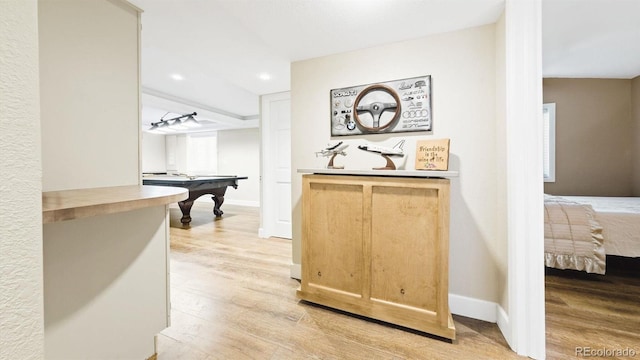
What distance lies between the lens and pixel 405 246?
1.60 metres

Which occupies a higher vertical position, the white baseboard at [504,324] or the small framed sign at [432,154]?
the small framed sign at [432,154]

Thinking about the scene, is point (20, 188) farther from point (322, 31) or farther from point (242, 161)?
point (242, 161)

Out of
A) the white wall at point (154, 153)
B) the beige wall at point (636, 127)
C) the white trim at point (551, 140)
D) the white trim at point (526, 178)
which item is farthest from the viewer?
the white wall at point (154, 153)

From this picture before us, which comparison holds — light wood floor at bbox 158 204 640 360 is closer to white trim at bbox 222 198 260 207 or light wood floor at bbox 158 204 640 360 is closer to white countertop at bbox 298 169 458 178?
white countertop at bbox 298 169 458 178

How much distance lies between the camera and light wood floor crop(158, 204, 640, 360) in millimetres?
1423

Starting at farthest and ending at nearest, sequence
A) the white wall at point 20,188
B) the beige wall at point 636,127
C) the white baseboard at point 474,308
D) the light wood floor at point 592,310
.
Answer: the beige wall at point 636,127 < the white baseboard at point 474,308 < the light wood floor at point 592,310 < the white wall at point 20,188

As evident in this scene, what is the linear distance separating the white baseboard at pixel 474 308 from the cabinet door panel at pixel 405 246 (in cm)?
44

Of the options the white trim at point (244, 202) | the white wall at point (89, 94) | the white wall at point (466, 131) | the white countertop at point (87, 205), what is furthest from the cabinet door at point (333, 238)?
the white trim at point (244, 202)

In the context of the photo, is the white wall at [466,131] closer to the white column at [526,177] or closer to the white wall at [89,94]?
the white column at [526,177]

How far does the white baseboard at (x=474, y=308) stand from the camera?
172 centimetres

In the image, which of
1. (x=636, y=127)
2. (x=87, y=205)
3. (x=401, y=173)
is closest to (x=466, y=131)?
(x=401, y=173)

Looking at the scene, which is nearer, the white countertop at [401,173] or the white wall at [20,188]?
the white wall at [20,188]

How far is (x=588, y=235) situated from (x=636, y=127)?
234cm

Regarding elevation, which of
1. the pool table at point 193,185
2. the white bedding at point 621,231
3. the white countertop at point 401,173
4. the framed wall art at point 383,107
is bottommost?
the white bedding at point 621,231
